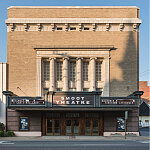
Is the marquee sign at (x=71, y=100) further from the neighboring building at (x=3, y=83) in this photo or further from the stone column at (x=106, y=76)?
the neighboring building at (x=3, y=83)

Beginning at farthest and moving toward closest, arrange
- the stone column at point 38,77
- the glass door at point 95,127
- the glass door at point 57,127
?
the stone column at point 38,77 → the glass door at point 95,127 → the glass door at point 57,127

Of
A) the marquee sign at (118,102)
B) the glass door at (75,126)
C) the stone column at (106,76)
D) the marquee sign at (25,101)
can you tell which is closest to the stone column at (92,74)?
the stone column at (106,76)

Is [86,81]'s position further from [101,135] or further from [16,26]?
[16,26]

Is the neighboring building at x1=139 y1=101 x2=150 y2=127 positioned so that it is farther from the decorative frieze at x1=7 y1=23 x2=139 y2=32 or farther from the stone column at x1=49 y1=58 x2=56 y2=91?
the stone column at x1=49 y1=58 x2=56 y2=91

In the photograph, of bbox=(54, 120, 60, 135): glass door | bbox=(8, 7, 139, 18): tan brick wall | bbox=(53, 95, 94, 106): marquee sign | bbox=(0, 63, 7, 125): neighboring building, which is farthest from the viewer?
bbox=(8, 7, 139, 18): tan brick wall

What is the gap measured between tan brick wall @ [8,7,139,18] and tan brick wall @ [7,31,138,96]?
219cm

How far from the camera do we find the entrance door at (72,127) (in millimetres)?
25328

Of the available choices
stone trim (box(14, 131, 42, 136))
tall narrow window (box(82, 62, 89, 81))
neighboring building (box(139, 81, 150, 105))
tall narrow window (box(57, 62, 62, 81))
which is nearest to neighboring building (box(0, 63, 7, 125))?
stone trim (box(14, 131, 42, 136))

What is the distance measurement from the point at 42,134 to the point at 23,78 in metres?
7.24

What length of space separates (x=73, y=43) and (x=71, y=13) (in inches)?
154

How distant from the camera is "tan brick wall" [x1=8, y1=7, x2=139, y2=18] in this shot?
26859 mm

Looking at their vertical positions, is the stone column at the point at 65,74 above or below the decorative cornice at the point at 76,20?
below

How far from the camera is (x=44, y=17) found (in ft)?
88.2

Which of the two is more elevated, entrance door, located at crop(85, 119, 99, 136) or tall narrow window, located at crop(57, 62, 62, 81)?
tall narrow window, located at crop(57, 62, 62, 81)
